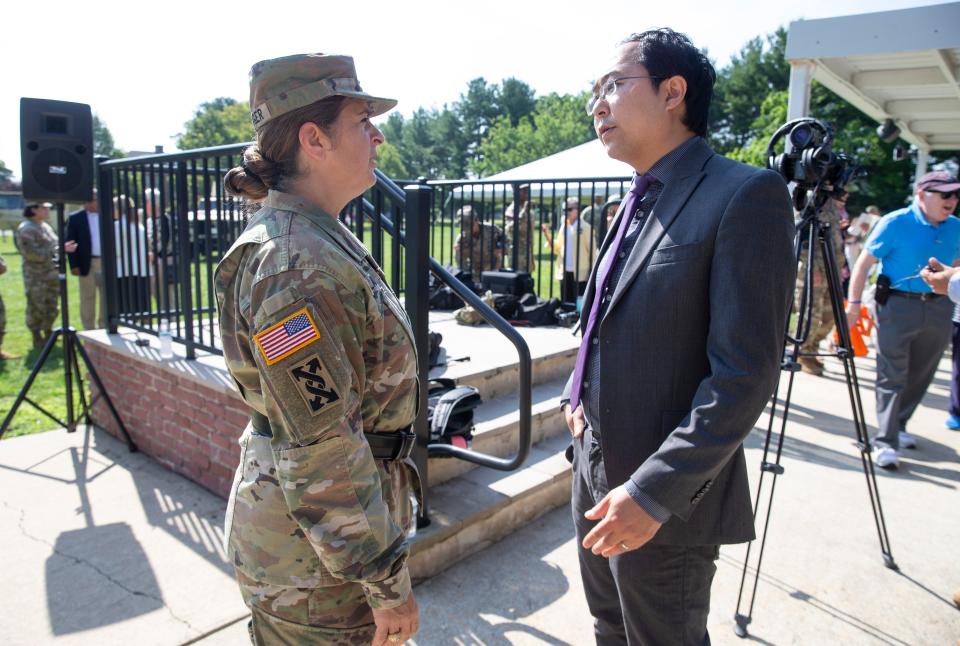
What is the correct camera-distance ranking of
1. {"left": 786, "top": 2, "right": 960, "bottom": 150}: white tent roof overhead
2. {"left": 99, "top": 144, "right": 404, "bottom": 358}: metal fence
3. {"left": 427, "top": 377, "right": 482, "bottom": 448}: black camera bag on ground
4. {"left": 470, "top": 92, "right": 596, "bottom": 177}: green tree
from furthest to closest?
{"left": 470, "top": 92, "right": 596, "bottom": 177}: green tree < {"left": 786, "top": 2, "right": 960, "bottom": 150}: white tent roof overhead < {"left": 99, "top": 144, "right": 404, "bottom": 358}: metal fence < {"left": 427, "top": 377, "right": 482, "bottom": 448}: black camera bag on ground

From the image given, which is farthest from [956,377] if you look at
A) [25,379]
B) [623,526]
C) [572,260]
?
[25,379]

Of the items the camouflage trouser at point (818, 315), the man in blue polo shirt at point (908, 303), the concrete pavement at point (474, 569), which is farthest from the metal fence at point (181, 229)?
the camouflage trouser at point (818, 315)

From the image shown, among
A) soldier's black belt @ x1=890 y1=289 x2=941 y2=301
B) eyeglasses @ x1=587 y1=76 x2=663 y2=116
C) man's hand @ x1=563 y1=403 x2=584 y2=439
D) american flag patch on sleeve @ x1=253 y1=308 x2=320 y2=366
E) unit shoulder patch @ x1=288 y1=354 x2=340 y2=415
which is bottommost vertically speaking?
man's hand @ x1=563 y1=403 x2=584 y2=439

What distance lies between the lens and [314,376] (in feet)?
3.87

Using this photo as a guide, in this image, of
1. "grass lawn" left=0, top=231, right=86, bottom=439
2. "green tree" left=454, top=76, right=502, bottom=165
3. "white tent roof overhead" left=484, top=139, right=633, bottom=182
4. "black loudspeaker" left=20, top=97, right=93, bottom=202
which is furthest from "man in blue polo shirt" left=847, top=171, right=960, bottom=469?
"green tree" left=454, top=76, right=502, bottom=165

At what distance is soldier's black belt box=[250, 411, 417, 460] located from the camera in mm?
1382

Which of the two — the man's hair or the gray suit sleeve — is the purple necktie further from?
the gray suit sleeve

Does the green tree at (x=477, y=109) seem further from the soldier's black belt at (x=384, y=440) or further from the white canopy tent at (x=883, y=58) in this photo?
the soldier's black belt at (x=384, y=440)

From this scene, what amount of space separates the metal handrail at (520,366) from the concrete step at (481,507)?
337mm

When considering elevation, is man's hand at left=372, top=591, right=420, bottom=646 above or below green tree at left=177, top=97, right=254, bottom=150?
below

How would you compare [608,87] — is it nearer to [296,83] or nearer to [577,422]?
[296,83]

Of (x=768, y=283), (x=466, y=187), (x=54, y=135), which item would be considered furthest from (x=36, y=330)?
(x=768, y=283)

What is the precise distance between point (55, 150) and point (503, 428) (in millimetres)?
3533

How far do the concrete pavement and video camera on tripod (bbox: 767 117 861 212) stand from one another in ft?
5.88
